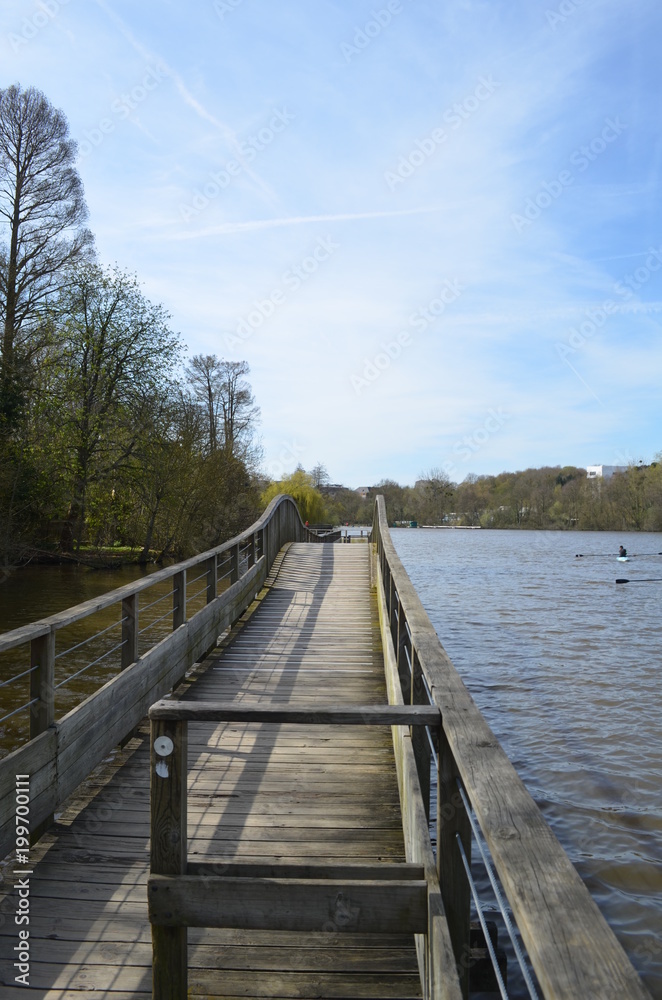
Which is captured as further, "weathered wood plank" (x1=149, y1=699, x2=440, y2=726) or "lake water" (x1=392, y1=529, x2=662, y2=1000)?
"lake water" (x1=392, y1=529, x2=662, y2=1000)

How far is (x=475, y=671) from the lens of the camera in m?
12.0

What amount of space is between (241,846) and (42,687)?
1.17 metres

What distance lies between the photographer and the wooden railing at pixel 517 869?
957 millimetres

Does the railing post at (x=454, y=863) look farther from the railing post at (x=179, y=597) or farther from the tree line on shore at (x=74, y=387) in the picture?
the tree line on shore at (x=74, y=387)

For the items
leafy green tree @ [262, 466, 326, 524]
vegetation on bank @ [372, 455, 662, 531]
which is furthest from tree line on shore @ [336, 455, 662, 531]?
leafy green tree @ [262, 466, 326, 524]

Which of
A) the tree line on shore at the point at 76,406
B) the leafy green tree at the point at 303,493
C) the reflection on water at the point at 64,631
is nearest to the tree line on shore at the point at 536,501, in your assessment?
the leafy green tree at the point at 303,493

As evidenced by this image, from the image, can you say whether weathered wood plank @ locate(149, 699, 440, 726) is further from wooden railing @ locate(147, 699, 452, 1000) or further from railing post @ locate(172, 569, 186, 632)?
railing post @ locate(172, 569, 186, 632)

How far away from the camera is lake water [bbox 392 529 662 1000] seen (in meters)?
5.45

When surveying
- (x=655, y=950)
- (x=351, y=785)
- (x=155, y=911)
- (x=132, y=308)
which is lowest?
(x=655, y=950)

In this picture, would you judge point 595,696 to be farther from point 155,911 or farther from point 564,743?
point 155,911

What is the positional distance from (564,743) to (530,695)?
2141 millimetres

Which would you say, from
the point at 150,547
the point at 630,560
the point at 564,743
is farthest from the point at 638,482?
the point at 564,743

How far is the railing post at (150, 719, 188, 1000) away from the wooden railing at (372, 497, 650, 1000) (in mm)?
732

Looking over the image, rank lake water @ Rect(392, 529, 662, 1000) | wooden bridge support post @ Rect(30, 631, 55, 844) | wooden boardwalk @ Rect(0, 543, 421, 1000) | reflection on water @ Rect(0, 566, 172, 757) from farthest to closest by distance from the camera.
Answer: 1. reflection on water @ Rect(0, 566, 172, 757)
2. lake water @ Rect(392, 529, 662, 1000)
3. wooden bridge support post @ Rect(30, 631, 55, 844)
4. wooden boardwalk @ Rect(0, 543, 421, 1000)
